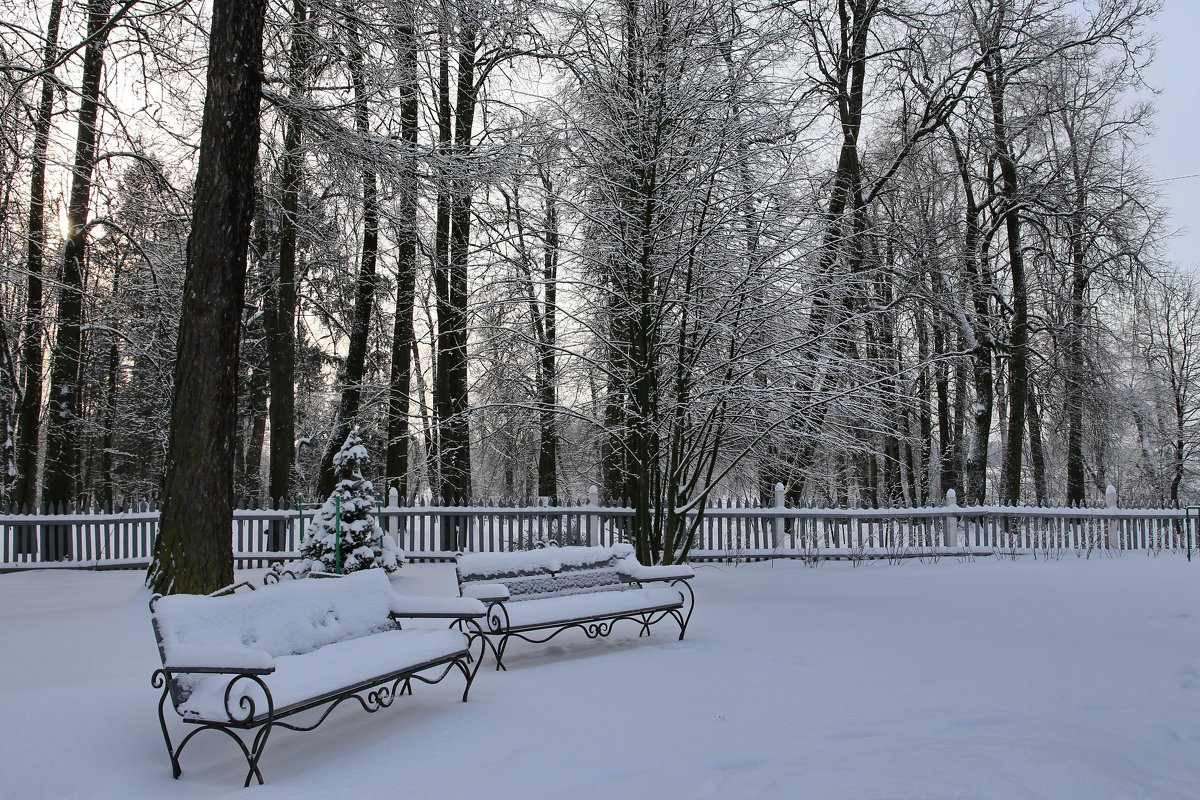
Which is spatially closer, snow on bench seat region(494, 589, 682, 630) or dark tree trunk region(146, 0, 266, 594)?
snow on bench seat region(494, 589, 682, 630)

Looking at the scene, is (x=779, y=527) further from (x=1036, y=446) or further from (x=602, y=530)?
(x=1036, y=446)

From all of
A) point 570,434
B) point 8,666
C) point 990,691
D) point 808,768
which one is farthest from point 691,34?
point 570,434

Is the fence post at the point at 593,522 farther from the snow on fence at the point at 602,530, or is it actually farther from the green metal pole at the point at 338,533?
the green metal pole at the point at 338,533

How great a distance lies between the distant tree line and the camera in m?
8.35

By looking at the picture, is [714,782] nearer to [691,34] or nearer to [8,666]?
[8,666]

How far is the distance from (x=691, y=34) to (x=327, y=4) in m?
3.66

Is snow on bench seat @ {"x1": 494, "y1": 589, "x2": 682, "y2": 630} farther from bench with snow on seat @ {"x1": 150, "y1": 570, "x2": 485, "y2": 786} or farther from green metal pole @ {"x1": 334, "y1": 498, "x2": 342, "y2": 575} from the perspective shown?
green metal pole @ {"x1": 334, "y1": 498, "x2": 342, "y2": 575}

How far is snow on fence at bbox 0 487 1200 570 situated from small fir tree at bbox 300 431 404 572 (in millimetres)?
2771

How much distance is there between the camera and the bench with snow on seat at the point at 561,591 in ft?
18.5

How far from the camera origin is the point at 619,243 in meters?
8.38

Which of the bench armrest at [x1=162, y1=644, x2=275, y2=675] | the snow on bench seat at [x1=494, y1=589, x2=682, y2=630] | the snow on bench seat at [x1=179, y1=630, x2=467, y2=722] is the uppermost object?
the bench armrest at [x1=162, y1=644, x2=275, y2=675]

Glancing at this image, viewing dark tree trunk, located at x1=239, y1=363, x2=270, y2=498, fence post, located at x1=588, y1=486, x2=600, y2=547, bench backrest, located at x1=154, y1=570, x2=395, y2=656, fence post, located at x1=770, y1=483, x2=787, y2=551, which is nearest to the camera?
bench backrest, located at x1=154, y1=570, x2=395, y2=656

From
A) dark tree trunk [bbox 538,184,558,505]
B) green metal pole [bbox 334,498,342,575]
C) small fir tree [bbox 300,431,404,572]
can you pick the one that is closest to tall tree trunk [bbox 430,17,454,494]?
dark tree trunk [bbox 538,184,558,505]

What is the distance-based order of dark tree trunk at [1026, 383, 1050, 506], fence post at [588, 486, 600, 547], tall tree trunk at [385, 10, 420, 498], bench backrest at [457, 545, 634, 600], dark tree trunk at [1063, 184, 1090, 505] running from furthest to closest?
dark tree trunk at [1026, 383, 1050, 506], dark tree trunk at [1063, 184, 1090, 505], fence post at [588, 486, 600, 547], tall tree trunk at [385, 10, 420, 498], bench backrest at [457, 545, 634, 600]
